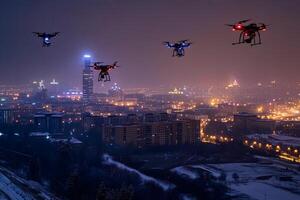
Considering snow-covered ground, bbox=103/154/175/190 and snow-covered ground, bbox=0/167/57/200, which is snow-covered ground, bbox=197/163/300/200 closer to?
snow-covered ground, bbox=103/154/175/190

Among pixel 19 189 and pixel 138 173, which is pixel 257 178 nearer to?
pixel 138 173

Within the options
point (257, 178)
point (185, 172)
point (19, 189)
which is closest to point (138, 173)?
point (185, 172)

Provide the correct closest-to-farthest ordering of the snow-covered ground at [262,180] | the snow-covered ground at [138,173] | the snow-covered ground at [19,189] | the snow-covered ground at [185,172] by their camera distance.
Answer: the snow-covered ground at [19,189]
the snow-covered ground at [262,180]
the snow-covered ground at [138,173]
the snow-covered ground at [185,172]

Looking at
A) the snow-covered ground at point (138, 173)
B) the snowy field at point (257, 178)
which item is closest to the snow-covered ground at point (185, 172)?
the snowy field at point (257, 178)

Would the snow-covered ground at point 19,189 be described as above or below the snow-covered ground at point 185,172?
below

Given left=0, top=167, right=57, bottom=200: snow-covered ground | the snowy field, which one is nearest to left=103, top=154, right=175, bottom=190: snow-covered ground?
the snowy field

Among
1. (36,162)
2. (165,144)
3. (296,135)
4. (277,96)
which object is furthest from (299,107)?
(36,162)

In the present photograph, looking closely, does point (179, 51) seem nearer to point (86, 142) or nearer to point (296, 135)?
point (86, 142)

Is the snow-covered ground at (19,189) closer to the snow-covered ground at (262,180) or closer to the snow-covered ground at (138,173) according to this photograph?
Result: the snow-covered ground at (138,173)
